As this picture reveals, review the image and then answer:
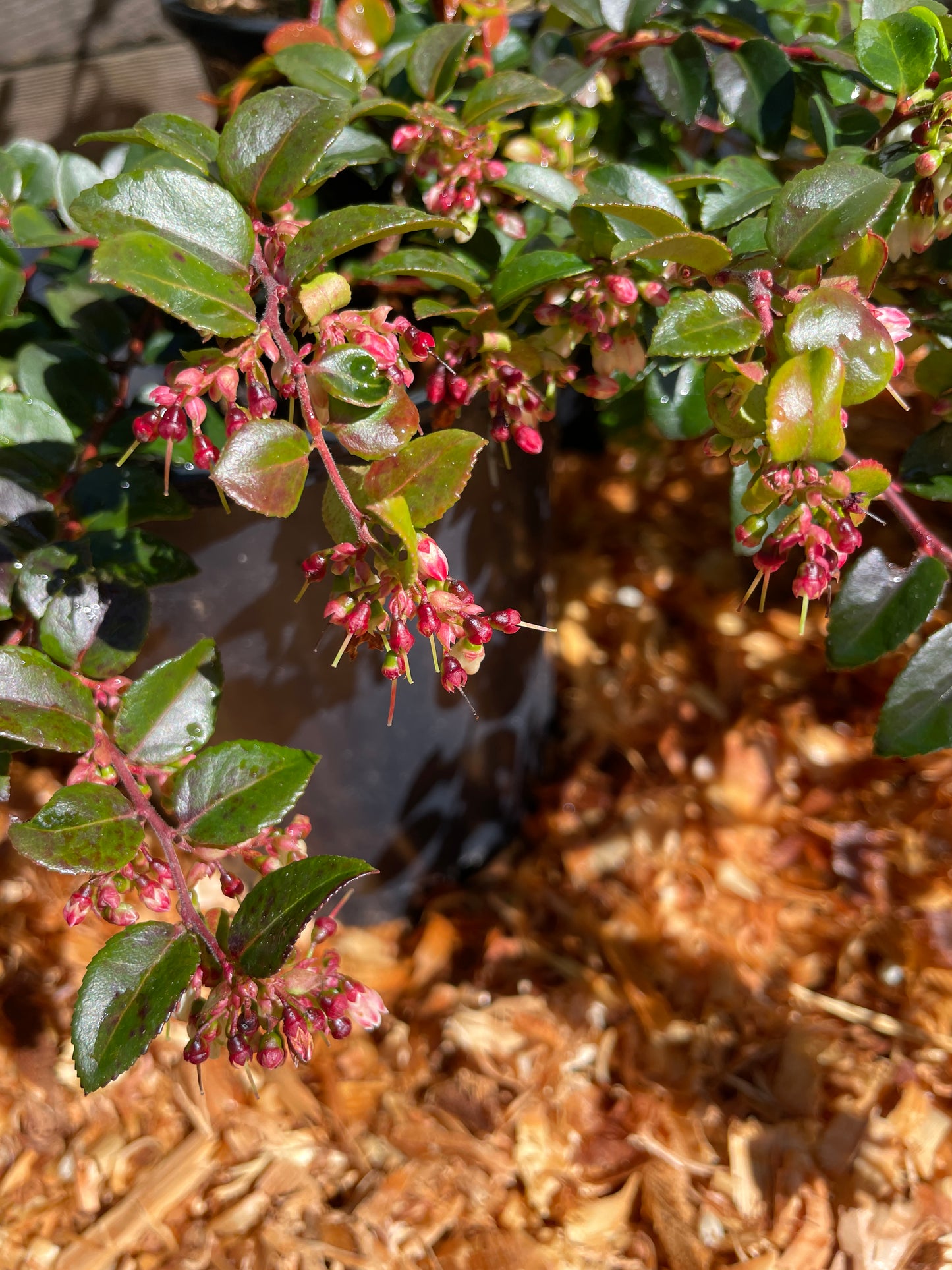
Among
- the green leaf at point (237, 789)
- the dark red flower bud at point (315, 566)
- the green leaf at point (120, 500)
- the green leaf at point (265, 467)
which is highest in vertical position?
the green leaf at point (265, 467)

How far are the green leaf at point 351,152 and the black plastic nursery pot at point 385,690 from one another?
21cm

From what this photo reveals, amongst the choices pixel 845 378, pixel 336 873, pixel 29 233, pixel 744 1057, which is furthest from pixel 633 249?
pixel 744 1057

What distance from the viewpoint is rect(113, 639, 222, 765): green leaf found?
0.58 m

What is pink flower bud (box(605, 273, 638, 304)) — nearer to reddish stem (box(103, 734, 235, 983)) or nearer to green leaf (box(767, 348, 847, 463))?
green leaf (box(767, 348, 847, 463))

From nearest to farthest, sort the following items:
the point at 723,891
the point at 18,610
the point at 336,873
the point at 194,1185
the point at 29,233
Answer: the point at 336,873, the point at 18,610, the point at 29,233, the point at 194,1185, the point at 723,891

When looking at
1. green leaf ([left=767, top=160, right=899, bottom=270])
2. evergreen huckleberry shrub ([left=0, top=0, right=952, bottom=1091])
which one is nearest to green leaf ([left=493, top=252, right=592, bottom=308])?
evergreen huckleberry shrub ([left=0, top=0, right=952, bottom=1091])

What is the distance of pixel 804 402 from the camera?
1.55 ft

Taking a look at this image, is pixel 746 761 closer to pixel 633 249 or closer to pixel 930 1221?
pixel 930 1221

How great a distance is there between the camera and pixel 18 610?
24.0 inches

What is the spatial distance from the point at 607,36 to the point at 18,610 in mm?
617

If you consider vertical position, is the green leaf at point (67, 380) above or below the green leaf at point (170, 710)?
above

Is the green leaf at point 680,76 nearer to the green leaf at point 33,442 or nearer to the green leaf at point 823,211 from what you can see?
the green leaf at point 823,211

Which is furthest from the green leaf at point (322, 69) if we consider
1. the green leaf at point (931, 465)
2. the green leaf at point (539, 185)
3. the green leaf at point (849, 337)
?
the green leaf at point (931, 465)

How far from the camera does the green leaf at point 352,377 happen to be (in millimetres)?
496
